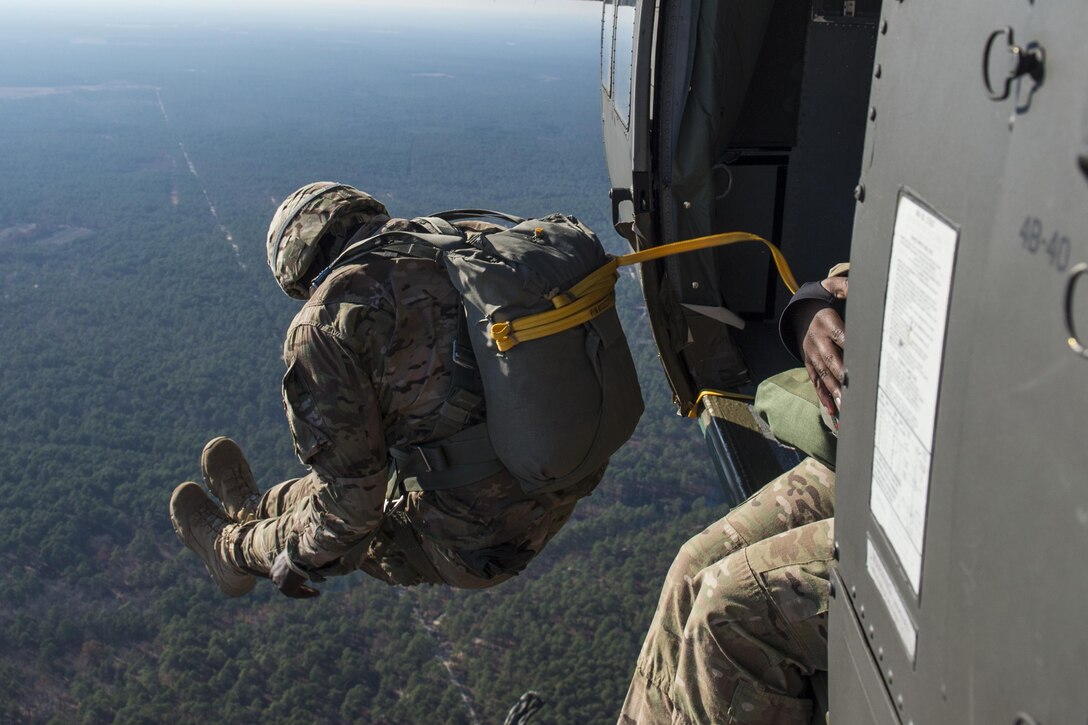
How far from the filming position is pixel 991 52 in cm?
115

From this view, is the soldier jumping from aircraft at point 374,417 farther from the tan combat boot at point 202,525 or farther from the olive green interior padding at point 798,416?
the olive green interior padding at point 798,416

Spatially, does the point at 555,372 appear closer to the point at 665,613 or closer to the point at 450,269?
the point at 450,269

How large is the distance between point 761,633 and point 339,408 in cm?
175

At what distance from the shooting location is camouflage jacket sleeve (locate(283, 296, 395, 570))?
11.2 ft

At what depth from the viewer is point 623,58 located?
4.71m

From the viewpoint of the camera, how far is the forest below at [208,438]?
3500cm

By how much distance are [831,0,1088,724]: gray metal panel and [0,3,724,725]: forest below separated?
5.10m

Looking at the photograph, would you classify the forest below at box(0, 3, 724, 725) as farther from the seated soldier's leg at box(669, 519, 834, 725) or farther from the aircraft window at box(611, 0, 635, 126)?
the seated soldier's leg at box(669, 519, 834, 725)

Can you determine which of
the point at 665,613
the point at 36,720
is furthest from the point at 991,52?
the point at 36,720

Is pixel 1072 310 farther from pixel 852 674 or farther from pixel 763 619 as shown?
pixel 763 619

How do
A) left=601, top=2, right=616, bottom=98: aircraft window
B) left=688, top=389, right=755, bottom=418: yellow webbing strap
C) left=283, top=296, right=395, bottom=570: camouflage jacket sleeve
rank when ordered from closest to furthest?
left=283, top=296, right=395, bottom=570: camouflage jacket sleeve → left=688, top=389, right=755, bottom=418: yellow webbing strap → left=601, top=2, right=616, bottom=98: aircraft window

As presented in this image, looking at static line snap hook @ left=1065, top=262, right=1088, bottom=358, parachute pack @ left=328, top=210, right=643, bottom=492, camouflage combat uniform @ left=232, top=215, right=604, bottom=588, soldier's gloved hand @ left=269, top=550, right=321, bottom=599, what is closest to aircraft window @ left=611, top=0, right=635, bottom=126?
parachute pack @ left=328, top=210, right=643, bottom=492

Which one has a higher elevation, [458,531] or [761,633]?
[761,633]

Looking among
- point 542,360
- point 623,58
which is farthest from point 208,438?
point 542,360
